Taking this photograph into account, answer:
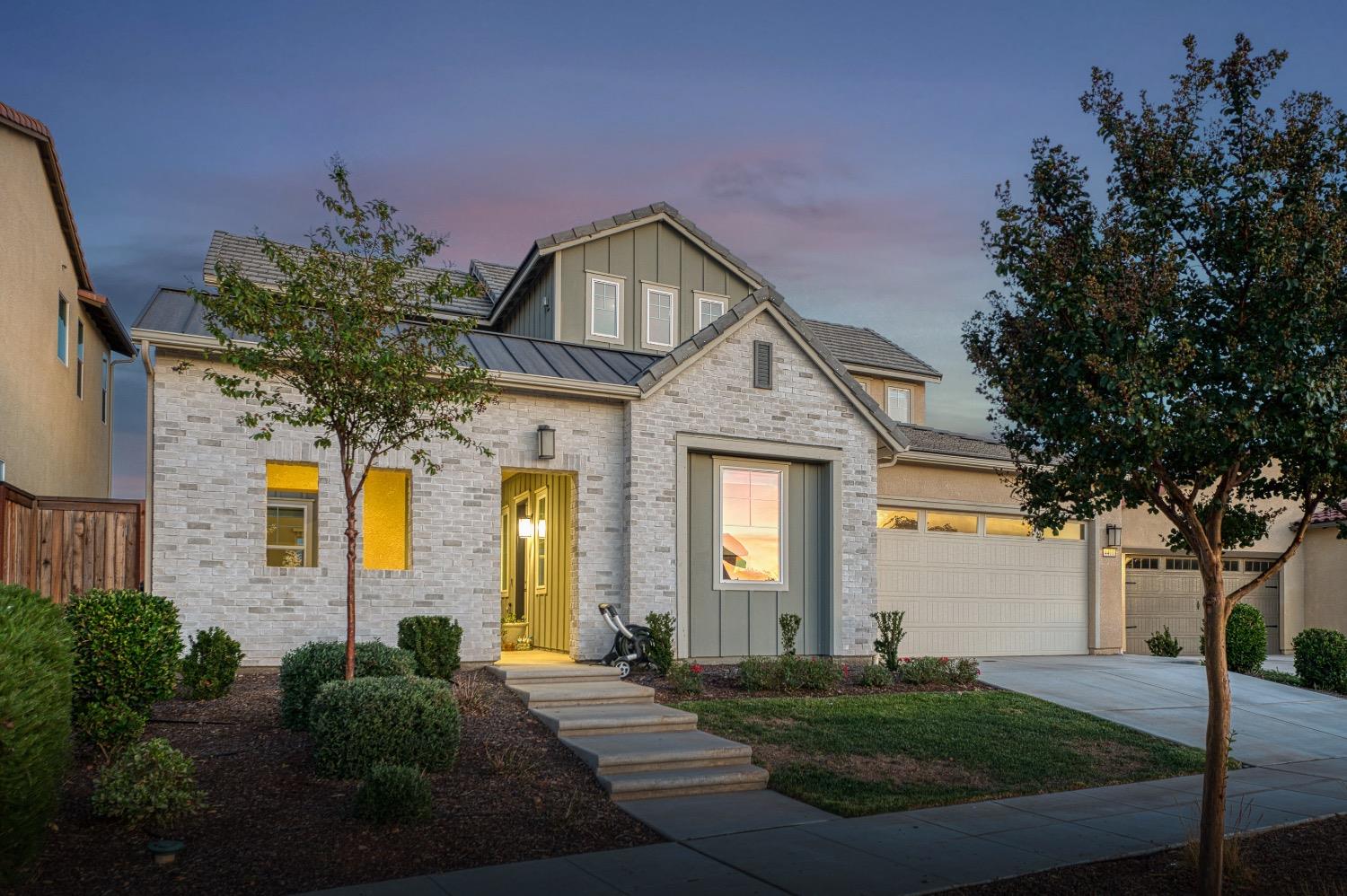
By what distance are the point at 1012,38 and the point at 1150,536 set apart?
11.9m

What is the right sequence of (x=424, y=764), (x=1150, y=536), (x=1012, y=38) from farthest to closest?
(x=1150, y=536) → (x=1012, y=38) → (x=424, y=764)

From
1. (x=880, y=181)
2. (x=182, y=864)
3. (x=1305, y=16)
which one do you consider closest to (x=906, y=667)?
(x=880, y=181)

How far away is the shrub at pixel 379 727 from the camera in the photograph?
7.69m

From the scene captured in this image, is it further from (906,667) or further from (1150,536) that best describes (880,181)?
(1150,536)

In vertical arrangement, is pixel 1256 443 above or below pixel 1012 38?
below

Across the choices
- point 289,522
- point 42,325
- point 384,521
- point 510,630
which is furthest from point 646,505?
point 42,325

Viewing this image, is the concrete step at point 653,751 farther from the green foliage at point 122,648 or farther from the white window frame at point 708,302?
the white window frame at point 708,302

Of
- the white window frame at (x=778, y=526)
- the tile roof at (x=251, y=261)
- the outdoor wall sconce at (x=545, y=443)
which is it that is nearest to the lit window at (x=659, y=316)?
the tile roof at (x=251, y=261)

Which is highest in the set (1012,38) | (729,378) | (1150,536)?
(1012,38)

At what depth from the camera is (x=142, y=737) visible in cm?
838

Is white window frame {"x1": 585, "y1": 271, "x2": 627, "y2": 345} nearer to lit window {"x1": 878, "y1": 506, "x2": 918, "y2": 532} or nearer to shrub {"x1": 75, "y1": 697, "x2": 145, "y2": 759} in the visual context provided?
lit window {"x1": 878, "y1": 506, "x2": 918, "y2": 532}

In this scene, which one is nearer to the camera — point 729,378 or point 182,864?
point 182,864

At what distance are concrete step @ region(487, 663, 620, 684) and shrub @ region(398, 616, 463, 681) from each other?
62 cm

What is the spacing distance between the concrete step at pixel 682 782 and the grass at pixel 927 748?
27 cm
